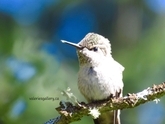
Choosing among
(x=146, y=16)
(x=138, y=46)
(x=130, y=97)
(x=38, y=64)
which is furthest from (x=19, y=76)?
(x=146, y=16)

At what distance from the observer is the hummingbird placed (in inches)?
218

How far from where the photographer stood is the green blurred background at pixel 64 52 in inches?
279

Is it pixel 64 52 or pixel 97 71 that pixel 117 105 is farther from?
pixel 64 52

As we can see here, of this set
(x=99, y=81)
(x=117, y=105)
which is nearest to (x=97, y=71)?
(x=99, y=81)

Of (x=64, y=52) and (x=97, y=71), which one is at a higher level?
(x=64, y=52)

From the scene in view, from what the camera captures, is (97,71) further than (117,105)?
Yes

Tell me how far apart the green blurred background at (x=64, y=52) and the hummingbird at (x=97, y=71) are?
0.28m

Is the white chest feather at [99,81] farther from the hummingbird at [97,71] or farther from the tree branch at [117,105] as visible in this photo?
the tree branch at [117,105]

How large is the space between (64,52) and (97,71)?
22.5 ft

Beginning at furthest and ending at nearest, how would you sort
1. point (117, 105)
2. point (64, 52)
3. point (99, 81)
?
point (64, 52) < point (99, 81) < point (117, 105)

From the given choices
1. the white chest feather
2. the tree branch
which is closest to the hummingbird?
the white chest feather

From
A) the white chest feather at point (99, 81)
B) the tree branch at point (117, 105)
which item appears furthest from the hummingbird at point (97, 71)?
the tree branch at point (117, 105)

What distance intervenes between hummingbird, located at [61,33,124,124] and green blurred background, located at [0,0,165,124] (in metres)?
0.28

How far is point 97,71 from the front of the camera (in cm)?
565
